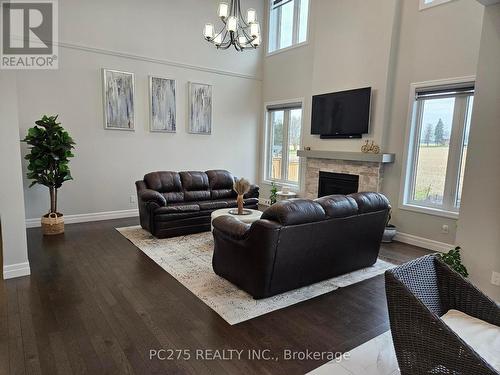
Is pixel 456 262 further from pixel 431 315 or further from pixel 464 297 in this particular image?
pixel 431 315

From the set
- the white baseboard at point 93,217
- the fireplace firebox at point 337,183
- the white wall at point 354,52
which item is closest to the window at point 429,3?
the white wall at point 354,52

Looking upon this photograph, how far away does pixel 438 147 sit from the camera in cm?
470

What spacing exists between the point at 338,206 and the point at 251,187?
8.97 ft

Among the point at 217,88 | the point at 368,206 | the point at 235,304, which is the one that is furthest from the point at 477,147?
the point at 217,88

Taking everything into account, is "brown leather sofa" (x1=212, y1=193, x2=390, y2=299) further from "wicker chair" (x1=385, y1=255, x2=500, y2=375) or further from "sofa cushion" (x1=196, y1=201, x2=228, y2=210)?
"sofa cushion" (x1=196, y1=201, x2=228, y2=210)

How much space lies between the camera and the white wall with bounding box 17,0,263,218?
523 cm

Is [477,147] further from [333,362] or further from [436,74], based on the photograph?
[333,362]

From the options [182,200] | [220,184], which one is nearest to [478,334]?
[182,200]

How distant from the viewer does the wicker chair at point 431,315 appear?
1.41 meters

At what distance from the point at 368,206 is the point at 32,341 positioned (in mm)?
3163

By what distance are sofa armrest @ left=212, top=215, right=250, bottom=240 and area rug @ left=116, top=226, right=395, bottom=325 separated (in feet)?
1.90

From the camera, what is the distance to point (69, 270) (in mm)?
3523

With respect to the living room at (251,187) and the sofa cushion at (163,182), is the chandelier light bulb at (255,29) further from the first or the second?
the sofa cushion at (163,182)

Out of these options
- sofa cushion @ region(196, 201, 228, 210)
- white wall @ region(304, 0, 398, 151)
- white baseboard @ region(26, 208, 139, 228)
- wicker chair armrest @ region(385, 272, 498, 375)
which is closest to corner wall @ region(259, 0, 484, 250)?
white wall @ region(304, 0, 398, 151)
